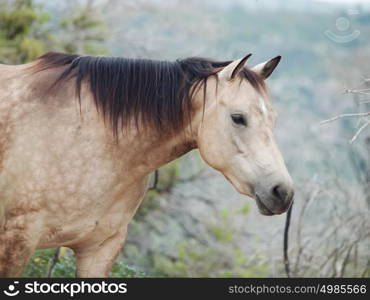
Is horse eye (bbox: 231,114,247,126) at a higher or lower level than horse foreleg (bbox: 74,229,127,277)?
higher

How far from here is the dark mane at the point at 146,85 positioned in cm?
463

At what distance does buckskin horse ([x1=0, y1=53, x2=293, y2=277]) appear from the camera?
446cm

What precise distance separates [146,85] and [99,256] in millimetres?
1291

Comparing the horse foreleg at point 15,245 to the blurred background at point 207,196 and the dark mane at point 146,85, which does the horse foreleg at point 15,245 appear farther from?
the blurred background at point 207,196

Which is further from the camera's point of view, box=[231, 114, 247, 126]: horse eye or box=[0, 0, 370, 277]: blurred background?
box=[0, 0, 370, 277]: blurred background

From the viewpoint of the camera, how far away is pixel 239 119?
4422 millimetres

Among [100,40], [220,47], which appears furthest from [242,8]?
[100,40]

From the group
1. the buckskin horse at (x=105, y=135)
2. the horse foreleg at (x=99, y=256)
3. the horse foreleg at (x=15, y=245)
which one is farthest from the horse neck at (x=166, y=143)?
the horse foreleg at (x=15, y=245)

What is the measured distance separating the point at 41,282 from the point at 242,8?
25385 millimetres

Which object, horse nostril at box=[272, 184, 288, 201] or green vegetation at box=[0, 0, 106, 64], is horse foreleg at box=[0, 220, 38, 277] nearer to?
horse nostril at box=[272, 184, 288, 201]

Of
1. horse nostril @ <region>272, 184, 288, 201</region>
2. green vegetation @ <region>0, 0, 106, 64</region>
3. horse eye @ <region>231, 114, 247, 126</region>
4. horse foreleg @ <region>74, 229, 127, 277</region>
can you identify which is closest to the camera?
horse nostril @ <region>272, 184, 288, 201</region>

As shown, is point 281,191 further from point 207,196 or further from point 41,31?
point 207,196

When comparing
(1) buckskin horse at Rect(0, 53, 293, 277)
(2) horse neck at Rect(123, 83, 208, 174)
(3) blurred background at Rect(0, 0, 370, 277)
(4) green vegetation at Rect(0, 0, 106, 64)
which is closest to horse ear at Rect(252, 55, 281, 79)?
(1) buckskin horse at Rect(0, 53, 293, 277)

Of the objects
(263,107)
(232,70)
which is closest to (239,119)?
(263,107)
